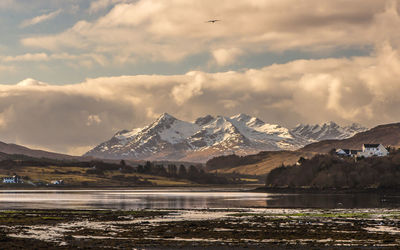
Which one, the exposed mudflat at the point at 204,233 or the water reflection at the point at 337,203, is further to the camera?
the water reflection at the point at 337,203

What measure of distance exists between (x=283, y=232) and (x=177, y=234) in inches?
468

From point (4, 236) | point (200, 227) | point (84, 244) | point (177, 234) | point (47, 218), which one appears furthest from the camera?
point (47, 218)

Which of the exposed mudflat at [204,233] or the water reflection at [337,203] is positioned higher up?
the exposed mudflat at [204,233]

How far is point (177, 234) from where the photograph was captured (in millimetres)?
66312

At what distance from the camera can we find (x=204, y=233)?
67312 mm

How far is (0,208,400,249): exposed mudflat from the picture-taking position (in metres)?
57.2

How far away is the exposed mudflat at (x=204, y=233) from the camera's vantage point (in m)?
57.2

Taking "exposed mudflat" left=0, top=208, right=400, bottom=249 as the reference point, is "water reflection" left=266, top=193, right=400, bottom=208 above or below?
below

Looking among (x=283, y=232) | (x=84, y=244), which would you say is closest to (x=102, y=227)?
(x=84, y=244)

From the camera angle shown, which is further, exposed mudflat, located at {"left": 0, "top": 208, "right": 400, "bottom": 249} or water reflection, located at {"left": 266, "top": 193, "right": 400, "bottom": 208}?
water reflection, located at {"left": 266, "top": 193, "right": 400, "bottom": 208}

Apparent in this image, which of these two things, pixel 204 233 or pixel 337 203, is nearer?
pixel 204 233

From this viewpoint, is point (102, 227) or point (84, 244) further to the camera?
point (102, 227)

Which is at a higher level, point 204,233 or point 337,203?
point 204,233

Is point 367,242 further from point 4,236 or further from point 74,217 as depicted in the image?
point 74,217
